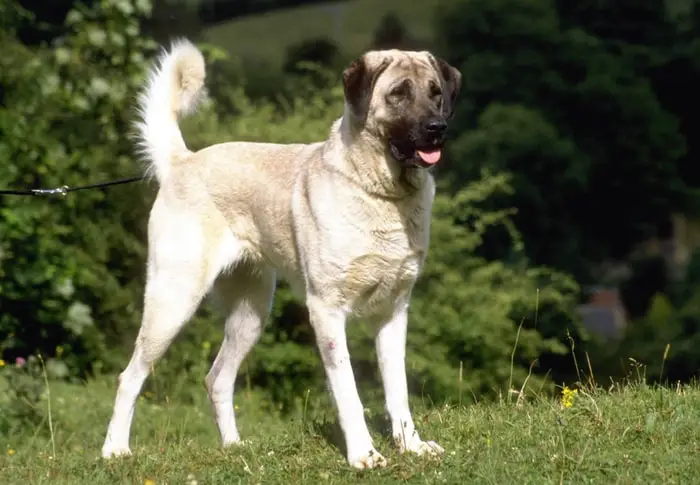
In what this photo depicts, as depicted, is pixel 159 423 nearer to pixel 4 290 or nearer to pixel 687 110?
pixel 4 290

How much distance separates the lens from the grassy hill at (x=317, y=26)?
44.5 feet

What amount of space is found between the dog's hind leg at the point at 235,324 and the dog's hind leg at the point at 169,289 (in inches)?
15.5

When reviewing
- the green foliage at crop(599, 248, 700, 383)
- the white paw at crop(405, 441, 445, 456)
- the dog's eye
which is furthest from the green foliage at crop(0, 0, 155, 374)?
the white paw at crop(405, 441, 445, 456)

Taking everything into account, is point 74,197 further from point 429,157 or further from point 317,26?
point 429,157

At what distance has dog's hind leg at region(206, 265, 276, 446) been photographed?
636 centimetres

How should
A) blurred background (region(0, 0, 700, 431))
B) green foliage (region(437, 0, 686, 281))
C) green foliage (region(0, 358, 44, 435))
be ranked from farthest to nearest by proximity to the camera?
green foliage (region(437, 0, 686, 281)), blurred background (region(0, 0, 700, 431)), green foliage (region(0, 358, 44, 435))

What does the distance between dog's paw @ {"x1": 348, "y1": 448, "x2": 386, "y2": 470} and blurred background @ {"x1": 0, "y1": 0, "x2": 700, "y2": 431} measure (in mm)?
3140

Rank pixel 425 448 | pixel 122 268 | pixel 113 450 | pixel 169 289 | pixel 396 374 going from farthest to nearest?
pixel 122 268 < pixel 169 289 < pixel 113 450 < pixel 396 374 < pixel 425 448

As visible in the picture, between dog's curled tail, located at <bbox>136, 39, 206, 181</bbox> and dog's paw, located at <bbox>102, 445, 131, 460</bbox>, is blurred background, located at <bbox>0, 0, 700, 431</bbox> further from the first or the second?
dog's curled tail, located at <bbox>136, 39, 206, 181</bbox>

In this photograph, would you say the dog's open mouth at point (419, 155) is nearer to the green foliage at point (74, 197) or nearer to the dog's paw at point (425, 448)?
the dog's paw at point (425, 448)

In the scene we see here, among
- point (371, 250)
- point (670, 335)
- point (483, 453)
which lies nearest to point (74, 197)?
point (371, 250)

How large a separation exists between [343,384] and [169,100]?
2098 mm

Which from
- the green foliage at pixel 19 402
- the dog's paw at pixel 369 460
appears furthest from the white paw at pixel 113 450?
the green foliage at pixel 19 402

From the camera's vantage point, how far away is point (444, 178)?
1243cm
